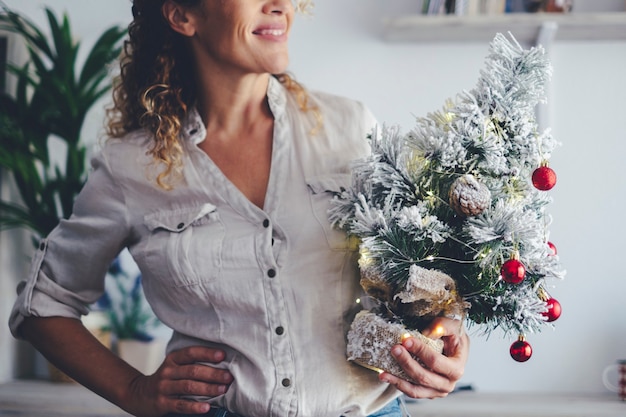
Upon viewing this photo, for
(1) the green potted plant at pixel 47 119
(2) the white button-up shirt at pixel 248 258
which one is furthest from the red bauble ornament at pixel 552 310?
(1) the green potted plant at pixel 47 119

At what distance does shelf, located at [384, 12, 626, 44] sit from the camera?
2.10m

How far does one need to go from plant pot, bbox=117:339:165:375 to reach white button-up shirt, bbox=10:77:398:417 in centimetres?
87

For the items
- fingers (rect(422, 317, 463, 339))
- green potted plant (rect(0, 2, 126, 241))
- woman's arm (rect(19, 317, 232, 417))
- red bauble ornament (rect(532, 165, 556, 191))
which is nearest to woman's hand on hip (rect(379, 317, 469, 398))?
fingers (rect(422, 317, 463, 339))

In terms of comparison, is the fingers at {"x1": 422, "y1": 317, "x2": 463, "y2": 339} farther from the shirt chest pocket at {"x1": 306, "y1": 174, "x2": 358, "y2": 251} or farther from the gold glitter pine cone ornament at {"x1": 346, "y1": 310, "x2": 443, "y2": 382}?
the shirt chest pocket at {"x1": 306, "y1": 174, "x2": 358, "y2": 251}

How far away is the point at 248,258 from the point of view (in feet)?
4.09

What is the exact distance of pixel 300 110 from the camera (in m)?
1.38

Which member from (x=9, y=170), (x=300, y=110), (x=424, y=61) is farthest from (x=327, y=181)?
(x=9, y=170)

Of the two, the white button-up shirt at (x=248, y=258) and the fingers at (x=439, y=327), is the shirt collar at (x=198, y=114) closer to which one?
the white button-up shirt at (x=248, y=258)

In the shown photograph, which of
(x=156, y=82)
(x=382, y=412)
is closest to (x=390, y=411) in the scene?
(x=382, y=412)

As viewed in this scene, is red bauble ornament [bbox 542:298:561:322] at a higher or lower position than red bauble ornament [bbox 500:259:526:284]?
lower

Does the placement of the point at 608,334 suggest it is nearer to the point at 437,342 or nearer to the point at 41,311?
the point at 437,342

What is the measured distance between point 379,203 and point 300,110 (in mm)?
363

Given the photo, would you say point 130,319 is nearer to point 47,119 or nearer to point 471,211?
point 47,119

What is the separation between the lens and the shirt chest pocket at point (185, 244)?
4.12 ft
